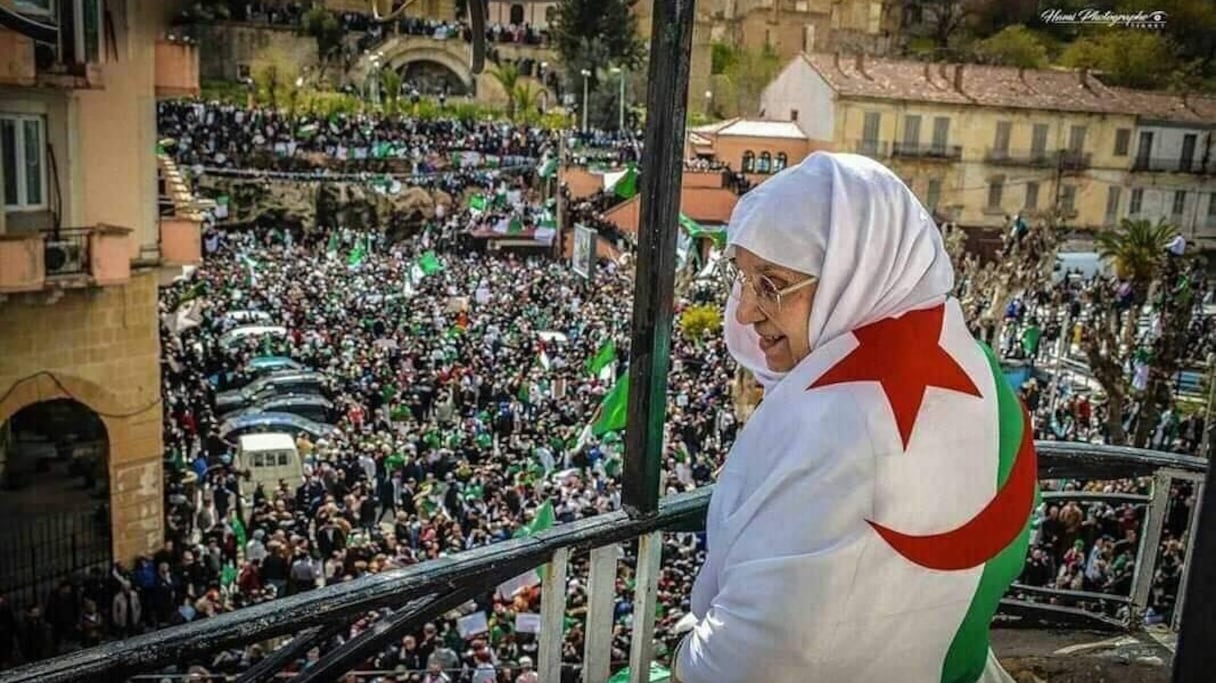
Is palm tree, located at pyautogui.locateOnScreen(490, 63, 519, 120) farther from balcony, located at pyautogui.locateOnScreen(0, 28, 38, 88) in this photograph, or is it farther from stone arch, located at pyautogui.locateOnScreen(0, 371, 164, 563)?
balcony, located at pyautogui.locateOnScreen(0, 28, 38, 88)

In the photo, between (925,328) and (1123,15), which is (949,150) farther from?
(925,328)


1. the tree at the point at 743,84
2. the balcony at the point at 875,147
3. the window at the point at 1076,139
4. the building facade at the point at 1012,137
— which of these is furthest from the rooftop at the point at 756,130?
the tree at the point at 743,84

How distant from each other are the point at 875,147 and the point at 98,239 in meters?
30.9

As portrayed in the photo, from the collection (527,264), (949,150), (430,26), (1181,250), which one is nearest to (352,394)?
(527,264)

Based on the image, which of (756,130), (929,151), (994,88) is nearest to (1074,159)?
(994,88)

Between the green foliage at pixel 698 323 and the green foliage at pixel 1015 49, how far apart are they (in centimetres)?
2544

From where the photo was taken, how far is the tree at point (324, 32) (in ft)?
177

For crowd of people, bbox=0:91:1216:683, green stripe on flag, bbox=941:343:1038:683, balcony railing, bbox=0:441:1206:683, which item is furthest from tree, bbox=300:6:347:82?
green stripe on flag, bbox=941:343:1038:683

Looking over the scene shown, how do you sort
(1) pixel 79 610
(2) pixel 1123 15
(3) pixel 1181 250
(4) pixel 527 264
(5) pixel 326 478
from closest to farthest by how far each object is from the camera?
(1) pixel 79 610 → (5) pixel 326 478 → (2) pixel 1123 15 → (3) pixel 1181 250 → (4) pixel 527 264

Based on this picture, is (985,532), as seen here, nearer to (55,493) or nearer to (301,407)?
(55,493)

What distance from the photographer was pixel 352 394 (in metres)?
19.4

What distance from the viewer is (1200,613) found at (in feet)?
3.29

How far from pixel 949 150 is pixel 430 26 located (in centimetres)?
2955

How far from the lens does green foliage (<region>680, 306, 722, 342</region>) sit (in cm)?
2359
